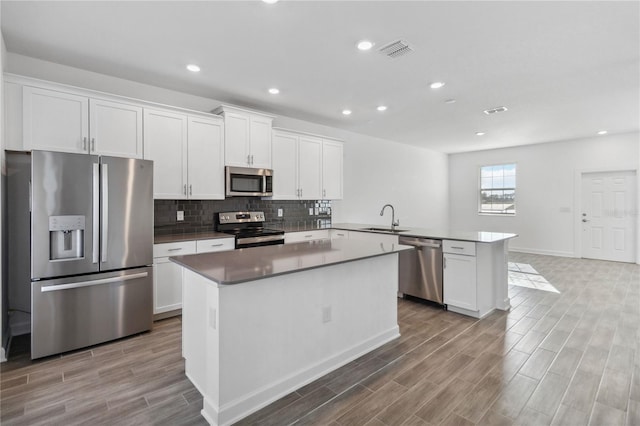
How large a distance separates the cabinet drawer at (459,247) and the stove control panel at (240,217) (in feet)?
8.62

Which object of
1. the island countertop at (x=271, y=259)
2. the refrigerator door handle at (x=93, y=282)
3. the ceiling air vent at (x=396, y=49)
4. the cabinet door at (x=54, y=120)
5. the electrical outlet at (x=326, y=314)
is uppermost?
the ceiling air vent at (x=396, y=49)

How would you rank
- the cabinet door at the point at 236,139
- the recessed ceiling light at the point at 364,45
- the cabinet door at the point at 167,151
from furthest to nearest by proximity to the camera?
the cabinet door at the point at 236,139 → the cabinet door at the point at 167,151 → the recessed ceiling light at the point at 364,45

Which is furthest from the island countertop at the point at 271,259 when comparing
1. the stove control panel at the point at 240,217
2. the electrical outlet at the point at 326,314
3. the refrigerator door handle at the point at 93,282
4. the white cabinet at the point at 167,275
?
the stove control panel at the point at 240,217

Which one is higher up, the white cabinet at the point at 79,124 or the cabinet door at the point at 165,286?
the white cabinet at the point at 79,124

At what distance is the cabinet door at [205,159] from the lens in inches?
150

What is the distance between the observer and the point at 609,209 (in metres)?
6.66

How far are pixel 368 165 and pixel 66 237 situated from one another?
209 inches

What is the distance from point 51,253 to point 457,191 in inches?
361

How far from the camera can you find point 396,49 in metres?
2.86

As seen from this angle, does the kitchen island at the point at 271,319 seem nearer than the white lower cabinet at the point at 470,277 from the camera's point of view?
Yes

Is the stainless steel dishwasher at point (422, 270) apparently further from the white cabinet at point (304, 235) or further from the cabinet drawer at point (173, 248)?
the cabinet drawer at point (173, 248)

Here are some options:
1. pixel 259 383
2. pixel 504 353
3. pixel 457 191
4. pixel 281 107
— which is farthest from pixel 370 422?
pixel 457 191

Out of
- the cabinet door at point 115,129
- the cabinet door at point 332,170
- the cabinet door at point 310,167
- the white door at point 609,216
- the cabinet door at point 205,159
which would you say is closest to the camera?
the cabinet door at point 115,129

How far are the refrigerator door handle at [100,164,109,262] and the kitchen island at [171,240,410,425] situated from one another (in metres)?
1.15
